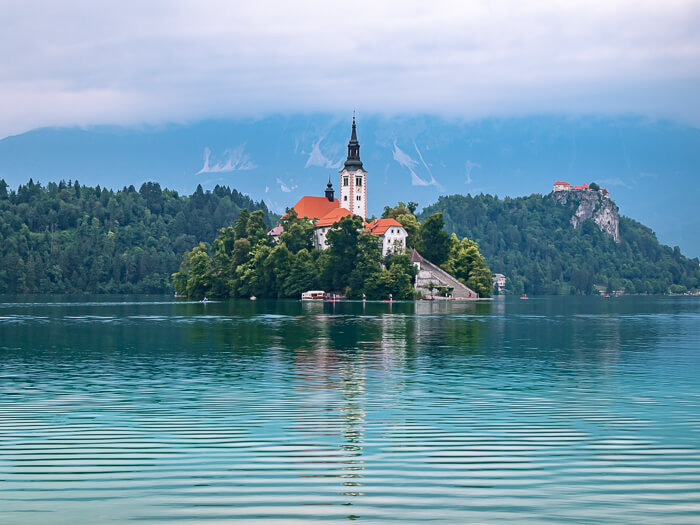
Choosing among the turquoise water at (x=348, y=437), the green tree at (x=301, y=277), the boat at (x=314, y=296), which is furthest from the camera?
the green tree at (x=301, y=277)

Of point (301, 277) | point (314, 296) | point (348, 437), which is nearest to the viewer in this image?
A: point (348, 437)

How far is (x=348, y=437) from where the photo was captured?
2591 centimetres

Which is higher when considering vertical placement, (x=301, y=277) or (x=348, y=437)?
(x=301, y=277)

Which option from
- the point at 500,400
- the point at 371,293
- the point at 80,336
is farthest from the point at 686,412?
the point at 371,293

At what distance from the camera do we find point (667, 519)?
17.3 meters

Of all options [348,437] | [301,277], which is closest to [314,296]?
[301,277]

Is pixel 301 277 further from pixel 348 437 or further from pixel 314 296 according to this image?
pixel 348 437

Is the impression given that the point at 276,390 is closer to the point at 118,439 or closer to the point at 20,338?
the point at 118,439

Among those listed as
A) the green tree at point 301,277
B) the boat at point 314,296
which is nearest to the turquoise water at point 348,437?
the boat at point 314,296

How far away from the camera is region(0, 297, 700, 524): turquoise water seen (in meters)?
18.2

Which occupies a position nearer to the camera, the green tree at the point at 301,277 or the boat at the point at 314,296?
the boat at the point at 314,296

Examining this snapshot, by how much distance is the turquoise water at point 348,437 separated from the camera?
18250 millimetres

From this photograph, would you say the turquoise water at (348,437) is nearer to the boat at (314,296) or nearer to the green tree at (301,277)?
the boat at (314,296)

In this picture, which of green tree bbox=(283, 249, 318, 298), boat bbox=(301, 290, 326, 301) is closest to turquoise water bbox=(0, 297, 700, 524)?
boat bbox=(301, 290, 326, 301)
